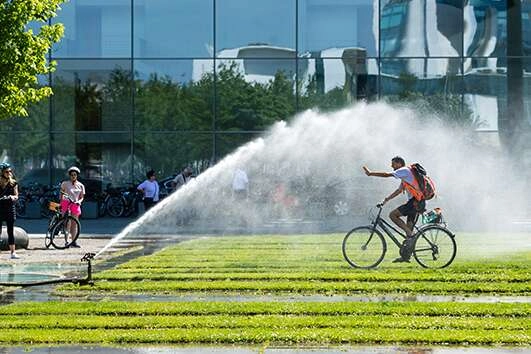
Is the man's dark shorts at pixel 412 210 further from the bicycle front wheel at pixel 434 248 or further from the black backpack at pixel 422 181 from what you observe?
the bicycle front wheel at pixel 434 248

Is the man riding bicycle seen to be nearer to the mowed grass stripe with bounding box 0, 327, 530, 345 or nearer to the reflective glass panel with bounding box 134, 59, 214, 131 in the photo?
the mowed grass stripe with bounding box 0, 327, 530, 345

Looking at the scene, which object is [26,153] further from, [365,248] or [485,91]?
[365,248]

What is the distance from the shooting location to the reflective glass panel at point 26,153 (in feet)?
113

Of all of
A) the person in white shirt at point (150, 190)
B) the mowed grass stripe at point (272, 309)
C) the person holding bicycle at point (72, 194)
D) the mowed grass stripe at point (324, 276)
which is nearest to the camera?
the mowed grass stripe at point (272, 309)

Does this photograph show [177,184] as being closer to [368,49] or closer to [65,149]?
[65,149]

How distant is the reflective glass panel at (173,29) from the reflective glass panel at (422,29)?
5.90 metres

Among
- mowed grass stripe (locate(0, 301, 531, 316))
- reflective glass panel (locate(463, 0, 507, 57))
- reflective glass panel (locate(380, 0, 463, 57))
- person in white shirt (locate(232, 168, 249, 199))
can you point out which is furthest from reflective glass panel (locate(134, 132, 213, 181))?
mowed grass stripe (locate(0, 301, 531, 316))

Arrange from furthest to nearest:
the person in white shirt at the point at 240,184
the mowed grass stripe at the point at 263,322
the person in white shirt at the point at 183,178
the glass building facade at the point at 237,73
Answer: the glass building facade at the point at 237,73
the person in white shirt at the point at 183,178
the person in white shirt at the point at 240,184
the mowed grass stripe at the point at 263,322

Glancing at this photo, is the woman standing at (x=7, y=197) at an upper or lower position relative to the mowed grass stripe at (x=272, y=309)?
upper

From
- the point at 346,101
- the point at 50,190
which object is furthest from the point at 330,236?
the point at 50,190

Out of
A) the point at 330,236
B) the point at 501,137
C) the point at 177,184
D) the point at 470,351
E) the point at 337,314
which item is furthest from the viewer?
the point at 501,137

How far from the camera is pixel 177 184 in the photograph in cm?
3017

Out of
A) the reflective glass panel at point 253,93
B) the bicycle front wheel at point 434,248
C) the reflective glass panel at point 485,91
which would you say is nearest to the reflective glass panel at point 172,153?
the reflective glass panel at point 253,93

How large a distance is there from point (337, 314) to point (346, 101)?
76.1 ft
